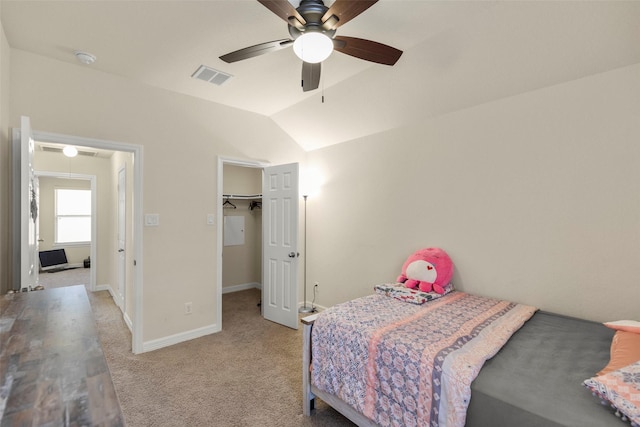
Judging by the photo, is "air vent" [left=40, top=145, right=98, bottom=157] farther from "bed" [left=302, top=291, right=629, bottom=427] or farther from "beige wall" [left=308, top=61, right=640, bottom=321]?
"bed" [left=302, top=291, right=629, bottom=427]

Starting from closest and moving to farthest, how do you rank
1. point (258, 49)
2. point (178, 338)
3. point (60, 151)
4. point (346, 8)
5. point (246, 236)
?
point (346, 8) → point (258, 49) → point (178, 338) → point (60, 151) → point (246, 236)

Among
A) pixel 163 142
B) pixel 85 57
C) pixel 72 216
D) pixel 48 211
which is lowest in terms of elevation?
pixel 72 216

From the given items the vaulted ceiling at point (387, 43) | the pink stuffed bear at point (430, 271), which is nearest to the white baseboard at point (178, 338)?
the pink stuffed bear at point (430, 271)

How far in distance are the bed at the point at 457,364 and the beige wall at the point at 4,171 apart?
233cm

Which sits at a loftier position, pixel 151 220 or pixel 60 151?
pixel 60 151

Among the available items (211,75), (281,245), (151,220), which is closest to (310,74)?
(211,75)

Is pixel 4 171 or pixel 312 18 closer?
pixel 312 18

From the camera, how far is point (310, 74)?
6.55 ft

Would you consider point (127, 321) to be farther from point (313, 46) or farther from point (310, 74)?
point (313, 46)

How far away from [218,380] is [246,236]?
3286 millimetres

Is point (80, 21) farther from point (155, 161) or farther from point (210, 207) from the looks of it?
point (210, 207)

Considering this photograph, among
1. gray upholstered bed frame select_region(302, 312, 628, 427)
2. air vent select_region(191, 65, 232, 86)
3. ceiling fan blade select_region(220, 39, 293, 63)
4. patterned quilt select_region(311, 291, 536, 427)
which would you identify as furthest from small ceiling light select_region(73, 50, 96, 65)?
gray upholstered bed frame select_region(302, 312, 628, 427)

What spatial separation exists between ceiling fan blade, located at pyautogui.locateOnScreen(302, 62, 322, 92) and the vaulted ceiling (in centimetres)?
35

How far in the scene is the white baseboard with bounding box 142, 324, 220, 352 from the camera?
9.98ft
